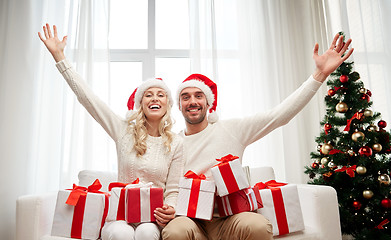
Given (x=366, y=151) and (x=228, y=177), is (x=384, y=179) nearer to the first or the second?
(x=366, y=151)

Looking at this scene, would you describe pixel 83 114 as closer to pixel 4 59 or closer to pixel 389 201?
pixel 4 59

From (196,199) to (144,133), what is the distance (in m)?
0.55

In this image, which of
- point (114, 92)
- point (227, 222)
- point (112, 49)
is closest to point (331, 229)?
point (227, 222)

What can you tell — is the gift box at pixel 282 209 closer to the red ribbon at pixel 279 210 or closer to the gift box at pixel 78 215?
the red ribbon at pixel 279 210

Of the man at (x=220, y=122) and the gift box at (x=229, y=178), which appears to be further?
the man at (x=220, y=122)

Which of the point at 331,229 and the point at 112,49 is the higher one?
the point at 112,49

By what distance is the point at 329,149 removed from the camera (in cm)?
227

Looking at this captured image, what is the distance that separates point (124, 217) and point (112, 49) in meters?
2.09

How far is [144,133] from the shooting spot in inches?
70.8

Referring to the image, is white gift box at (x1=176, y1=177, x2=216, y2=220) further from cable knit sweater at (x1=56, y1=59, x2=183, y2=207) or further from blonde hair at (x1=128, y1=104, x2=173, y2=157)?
blonde hair at (x1=128, y1=104, x2=173, y2=157)

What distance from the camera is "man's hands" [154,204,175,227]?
1.46 meters

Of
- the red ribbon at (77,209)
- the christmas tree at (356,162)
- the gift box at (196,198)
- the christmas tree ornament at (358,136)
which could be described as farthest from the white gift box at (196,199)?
the christmas tree ornament at (358,136)

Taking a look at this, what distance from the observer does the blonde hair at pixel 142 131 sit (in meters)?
1.72

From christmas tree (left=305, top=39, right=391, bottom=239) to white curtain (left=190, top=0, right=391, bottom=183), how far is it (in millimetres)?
608
